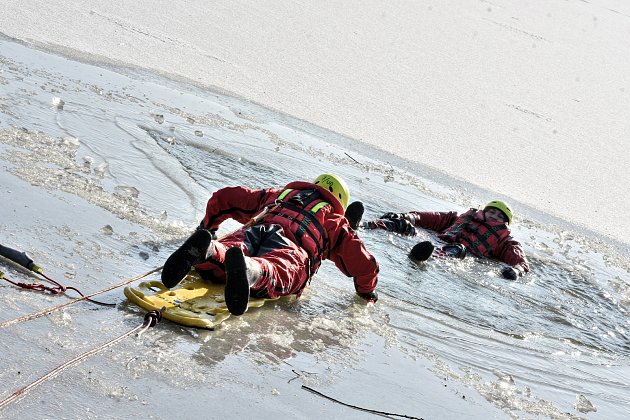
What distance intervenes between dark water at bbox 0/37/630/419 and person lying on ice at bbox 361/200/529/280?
193 mm

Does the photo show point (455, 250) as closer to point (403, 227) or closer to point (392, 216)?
point (403, 227)

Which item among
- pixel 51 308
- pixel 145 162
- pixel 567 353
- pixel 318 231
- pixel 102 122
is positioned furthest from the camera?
pixel 102 122

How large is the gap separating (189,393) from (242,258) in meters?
0.81

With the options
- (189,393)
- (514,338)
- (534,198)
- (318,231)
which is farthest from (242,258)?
(534,198)

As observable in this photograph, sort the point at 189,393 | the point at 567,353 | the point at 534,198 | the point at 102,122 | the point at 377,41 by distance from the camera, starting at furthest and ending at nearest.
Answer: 1. the point at 377,41
2. the point at 534,198
3. the point at 102,122
4. the point at 567,353
5. the point at 189,393

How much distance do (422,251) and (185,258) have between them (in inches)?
122

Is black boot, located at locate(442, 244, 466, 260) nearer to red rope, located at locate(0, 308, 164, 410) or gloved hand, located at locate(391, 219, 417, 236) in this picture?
gloved hand, located at locate(391, 219, 417, 236)

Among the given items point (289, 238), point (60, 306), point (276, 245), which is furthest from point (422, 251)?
point (60, 306)

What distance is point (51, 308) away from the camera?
2982 mm

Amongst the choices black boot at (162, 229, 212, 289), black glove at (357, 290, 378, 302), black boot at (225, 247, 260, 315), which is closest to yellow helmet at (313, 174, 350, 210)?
black glove at (357, 290, 378, 302)

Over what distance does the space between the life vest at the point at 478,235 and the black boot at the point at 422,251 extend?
4.09 feet

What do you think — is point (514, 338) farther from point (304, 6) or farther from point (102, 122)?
point (304, 6)

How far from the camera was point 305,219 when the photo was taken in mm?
4520

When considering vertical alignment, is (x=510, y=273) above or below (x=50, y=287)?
above
